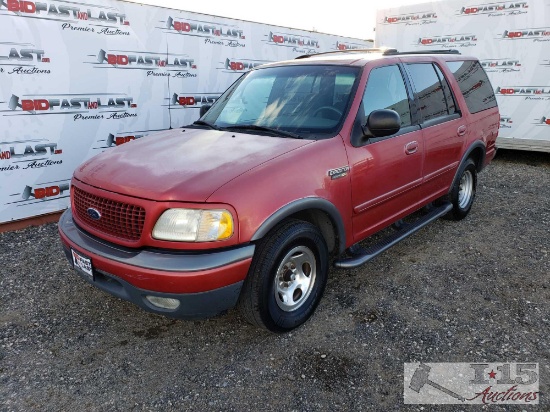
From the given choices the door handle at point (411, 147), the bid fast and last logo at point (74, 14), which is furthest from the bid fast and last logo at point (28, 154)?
the door handle at point (411, 147)

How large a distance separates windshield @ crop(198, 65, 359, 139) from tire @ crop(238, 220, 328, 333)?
0.77 meters

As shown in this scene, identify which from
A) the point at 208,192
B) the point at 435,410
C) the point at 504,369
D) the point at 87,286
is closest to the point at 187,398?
the point at 208,192

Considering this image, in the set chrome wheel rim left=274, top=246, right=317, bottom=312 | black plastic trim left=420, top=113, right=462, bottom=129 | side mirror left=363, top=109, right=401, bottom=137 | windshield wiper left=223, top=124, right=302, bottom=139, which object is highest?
side mirror left=363, top=109, right=401, bottom=137

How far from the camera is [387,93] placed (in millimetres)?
3592

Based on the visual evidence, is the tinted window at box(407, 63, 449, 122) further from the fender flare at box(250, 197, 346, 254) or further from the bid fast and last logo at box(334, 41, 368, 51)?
the bid fast and last logo at box(334, 41, 368, 51)

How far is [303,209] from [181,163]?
0.86m

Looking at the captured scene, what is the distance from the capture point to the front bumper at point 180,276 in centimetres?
232

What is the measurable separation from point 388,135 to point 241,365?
2049mm

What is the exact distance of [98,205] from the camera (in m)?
2.68

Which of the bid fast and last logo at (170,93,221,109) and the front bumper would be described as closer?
the front bumper

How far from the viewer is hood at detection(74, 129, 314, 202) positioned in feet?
8.04

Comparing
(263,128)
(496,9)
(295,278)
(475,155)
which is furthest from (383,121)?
(496,9)

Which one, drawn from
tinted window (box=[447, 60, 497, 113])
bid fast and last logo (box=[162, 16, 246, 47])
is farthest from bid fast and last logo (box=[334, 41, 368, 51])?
tinted window (box=[447, 60, 497, 113])

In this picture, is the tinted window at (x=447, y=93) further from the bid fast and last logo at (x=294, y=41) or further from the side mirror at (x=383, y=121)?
the bid fast and last logo at (x=294, y=41)
